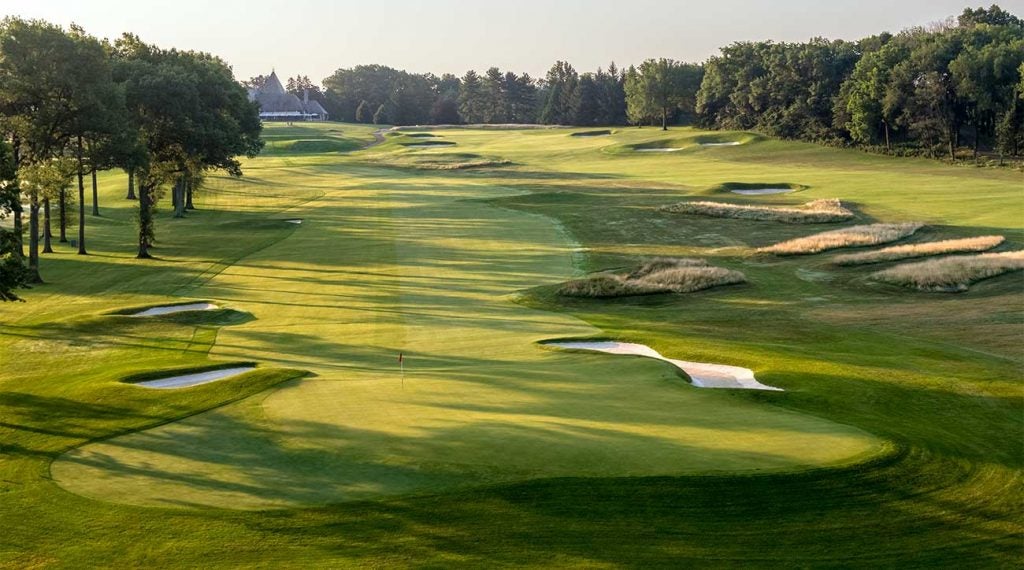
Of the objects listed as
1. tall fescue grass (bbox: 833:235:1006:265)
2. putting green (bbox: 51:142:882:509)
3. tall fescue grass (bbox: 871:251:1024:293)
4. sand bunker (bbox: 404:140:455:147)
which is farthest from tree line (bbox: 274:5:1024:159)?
putting green (bbox: 51:142:882:509)

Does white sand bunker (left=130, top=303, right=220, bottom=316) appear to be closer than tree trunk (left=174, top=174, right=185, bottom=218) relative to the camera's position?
Yes

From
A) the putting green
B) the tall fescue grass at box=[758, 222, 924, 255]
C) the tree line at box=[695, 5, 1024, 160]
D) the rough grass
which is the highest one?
the tree line at box=[695, 5, 1024, 160]

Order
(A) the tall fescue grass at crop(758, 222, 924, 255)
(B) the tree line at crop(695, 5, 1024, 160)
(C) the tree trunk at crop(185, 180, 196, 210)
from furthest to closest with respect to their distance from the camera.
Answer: (B) the tree line at crop(695, 5, 1024, 160), (C) the tree trunk at crop(185, 180, 196, 210), (A) the tall fescue grass at crop(758, 222, 924, 255)

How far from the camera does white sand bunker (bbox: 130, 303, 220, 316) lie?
39031 millimetres

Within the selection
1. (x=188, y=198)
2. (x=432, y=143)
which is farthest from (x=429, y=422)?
(x=432, y=143)

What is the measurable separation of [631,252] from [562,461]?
35407mm

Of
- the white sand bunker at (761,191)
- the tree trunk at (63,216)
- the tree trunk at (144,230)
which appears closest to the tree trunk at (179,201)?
the tree trunk at (63,216)

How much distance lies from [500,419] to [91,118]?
124ft

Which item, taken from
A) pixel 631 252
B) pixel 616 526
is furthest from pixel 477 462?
pixel 631 252

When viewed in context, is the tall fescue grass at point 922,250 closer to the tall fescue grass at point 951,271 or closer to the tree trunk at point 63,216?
the tall fescue grass at point 951,271

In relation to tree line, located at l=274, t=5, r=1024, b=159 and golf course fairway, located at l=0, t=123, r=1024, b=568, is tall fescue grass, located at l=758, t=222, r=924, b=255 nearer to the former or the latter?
golf course fairway, located at l=0, t=123, r=1024, b=568

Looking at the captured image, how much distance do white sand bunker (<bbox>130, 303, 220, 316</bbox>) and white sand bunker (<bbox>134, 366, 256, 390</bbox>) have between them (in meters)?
12.3

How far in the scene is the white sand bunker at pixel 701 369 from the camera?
24391mm

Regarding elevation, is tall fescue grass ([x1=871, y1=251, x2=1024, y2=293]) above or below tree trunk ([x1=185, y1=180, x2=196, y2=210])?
below
